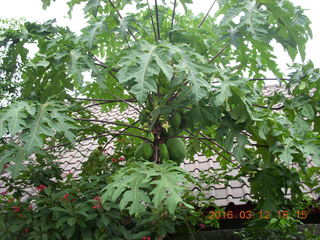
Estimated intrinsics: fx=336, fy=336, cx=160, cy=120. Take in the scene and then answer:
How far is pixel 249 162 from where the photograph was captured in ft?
6.88

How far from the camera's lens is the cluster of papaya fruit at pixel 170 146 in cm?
203

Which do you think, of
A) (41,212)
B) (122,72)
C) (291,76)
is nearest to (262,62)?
(291,76)

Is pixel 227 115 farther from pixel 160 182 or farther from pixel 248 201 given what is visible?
pixel 248 201

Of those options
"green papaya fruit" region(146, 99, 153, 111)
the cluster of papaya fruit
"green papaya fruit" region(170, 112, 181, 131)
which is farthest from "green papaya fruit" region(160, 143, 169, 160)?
"green papaya fruit" region(146, 99, 153, 111)

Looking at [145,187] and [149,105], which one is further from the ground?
[149,105]

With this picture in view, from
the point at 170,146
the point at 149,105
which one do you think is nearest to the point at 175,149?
the point at 170,146

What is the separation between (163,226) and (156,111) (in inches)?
29.0

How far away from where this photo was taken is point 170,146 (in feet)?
6.95
